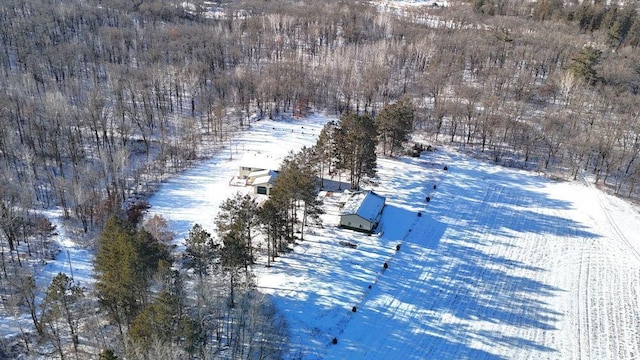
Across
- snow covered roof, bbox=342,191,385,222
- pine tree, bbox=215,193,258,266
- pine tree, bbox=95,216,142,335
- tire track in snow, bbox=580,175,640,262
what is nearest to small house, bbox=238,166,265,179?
snow covered roof, bbox=342,191,385,222

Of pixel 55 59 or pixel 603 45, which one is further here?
pixel 603 45

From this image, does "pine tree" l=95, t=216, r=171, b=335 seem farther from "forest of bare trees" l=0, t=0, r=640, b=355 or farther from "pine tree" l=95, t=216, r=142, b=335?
"forest of bare trees" l=0, t=0, r=640, b=355

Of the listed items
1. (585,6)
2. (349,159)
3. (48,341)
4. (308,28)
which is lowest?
(48,341)

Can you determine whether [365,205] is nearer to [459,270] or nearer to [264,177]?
[459,270]

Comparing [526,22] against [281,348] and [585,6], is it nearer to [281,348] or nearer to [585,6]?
[585,6]

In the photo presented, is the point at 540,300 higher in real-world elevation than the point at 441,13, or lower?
lower

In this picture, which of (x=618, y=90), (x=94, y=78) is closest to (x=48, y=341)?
(x=94, y=78)

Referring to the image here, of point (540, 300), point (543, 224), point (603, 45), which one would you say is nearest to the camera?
point (540, 300)
